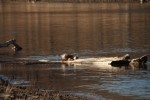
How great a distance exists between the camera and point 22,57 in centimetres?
4144

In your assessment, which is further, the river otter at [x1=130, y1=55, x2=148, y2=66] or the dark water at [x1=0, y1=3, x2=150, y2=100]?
the river otter at [x1=130, y1=55, x2=148, y2=66]

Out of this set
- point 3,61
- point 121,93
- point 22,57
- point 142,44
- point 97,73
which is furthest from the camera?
point 142,44

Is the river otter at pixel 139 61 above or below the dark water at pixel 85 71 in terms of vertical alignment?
above

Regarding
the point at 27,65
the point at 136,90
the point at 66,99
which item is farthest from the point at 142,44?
the point at 66,99

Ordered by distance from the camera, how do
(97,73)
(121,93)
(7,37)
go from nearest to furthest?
(121,93) → (97,73) → (7,37)

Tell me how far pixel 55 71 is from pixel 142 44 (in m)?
16.5

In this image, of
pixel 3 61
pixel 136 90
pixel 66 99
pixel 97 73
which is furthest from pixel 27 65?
pixel 66 99

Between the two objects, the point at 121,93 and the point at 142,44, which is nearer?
the point at 121,93

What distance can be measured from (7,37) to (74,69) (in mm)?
27976

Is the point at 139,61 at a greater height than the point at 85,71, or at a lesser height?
greater

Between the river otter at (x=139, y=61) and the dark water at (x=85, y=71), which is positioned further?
the river otter at (x=139, y=61)

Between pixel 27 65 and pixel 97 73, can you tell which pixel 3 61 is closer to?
pixel 27 65

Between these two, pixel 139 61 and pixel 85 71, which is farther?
pixel 139 61

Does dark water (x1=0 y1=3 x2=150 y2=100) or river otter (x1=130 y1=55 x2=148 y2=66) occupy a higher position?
river otter (x1=130 y1=55 x2=148 y2=66)
